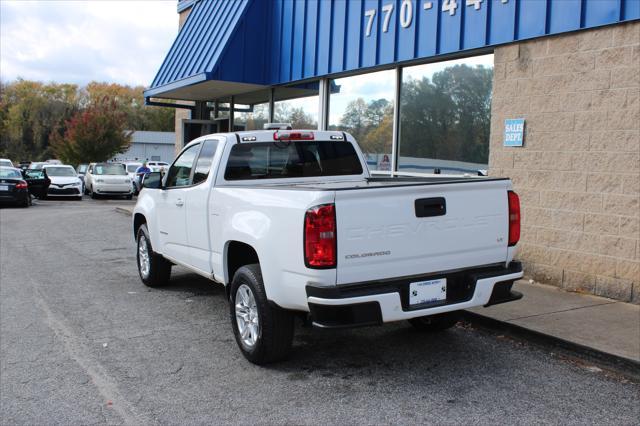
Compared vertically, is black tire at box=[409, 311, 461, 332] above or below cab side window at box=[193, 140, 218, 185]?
below

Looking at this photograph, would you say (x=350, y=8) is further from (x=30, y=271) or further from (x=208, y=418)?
(x=208, y=418)

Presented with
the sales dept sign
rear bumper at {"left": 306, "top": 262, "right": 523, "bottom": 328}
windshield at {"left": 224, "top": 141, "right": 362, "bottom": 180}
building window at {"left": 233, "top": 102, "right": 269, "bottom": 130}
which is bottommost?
rear bumper at {"left": 306, "top": 262, "right": 523, "bottom": 328}

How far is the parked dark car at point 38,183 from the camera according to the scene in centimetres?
2471

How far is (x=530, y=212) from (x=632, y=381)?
3.49 meters

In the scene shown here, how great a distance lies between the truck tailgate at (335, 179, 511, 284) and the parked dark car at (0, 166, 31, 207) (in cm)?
1900

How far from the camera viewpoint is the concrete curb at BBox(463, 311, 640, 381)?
489 centimetres

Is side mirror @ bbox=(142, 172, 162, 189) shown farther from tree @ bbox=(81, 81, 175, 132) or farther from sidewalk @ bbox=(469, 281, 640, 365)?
tree @ bbox=(81, 81, 175, 132)

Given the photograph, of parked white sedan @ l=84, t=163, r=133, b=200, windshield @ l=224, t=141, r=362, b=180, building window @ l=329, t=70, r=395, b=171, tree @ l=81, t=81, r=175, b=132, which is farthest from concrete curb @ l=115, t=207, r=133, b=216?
tree @ l=81, t=81, r=175, b=132

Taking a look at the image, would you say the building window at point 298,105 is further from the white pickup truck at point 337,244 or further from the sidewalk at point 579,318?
the white pickup truck at point 337,244

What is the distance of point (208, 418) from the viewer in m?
4.00

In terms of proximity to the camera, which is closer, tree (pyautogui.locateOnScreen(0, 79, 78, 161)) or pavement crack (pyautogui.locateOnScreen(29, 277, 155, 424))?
pavement crack (pyautogui.locateOnScreen(29, 277, 155, 424))

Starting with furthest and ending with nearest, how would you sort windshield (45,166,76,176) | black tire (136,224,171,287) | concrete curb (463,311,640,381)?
windshield (45,166,76,176) → black tire (136,224,171,287) → concrete curb (463,311,640,381)

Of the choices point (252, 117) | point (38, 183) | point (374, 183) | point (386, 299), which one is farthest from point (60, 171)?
point (386, 299)

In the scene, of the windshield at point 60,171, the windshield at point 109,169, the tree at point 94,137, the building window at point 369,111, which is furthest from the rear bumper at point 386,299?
the tree at point 94,137
